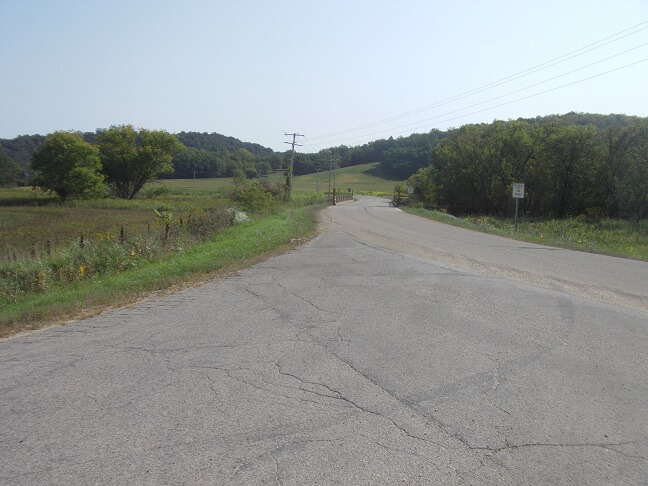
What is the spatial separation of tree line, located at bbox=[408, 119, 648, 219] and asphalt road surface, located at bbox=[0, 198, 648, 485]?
42.9 metres

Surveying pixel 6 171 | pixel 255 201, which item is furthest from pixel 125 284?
pixel 6 171

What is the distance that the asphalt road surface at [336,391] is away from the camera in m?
3.96

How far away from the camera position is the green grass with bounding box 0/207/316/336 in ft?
29.8

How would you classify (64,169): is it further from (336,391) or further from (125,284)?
(336,391)

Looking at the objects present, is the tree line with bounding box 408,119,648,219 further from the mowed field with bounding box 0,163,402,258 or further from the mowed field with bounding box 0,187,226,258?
the mowed field with bounding box 0,187,226,258

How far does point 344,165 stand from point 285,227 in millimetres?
158812

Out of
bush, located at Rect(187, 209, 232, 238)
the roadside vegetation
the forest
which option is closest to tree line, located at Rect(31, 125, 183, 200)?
the forest

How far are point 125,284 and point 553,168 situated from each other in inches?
1924

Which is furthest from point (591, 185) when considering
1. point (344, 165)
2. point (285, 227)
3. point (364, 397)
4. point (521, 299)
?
point (344, 165)

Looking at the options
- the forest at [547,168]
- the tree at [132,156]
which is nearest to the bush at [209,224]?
the forest at [547,168]

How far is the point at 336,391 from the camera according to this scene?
532cm

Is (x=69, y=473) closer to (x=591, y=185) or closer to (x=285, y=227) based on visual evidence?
(x=285, y=227)

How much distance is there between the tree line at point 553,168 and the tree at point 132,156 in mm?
40116

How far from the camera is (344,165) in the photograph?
180875mm
